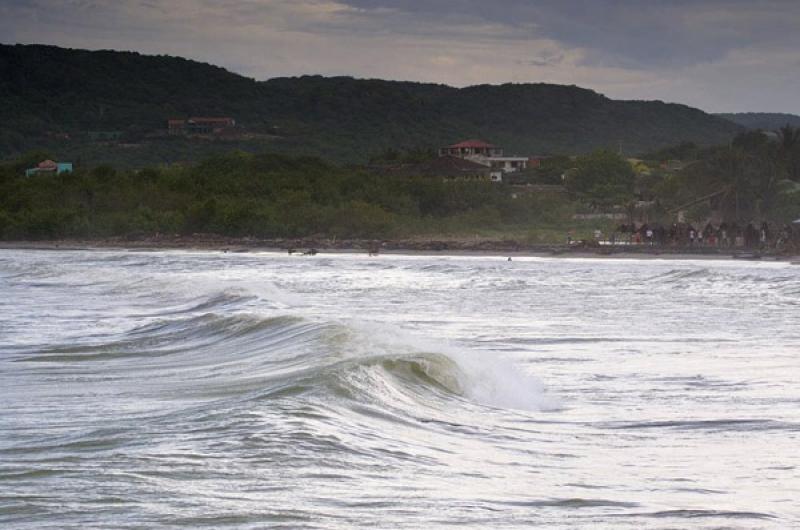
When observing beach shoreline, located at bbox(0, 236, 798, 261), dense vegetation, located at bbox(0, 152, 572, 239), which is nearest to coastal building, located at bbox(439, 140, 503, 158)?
dense vegetation, located at bbox(0, 152, 572, 239)

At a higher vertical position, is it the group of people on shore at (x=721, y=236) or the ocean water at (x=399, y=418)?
the group of people on shore at (x=721, y=236)

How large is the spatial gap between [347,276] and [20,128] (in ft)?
486

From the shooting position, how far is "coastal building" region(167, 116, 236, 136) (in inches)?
7244

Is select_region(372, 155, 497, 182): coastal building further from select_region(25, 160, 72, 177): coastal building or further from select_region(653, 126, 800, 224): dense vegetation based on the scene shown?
select_region(653, 126, 800, 224): dense vegetation

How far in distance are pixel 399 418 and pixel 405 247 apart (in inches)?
2385

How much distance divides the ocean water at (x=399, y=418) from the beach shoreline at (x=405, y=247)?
103ft

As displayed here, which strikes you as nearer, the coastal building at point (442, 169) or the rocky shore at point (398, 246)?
the rocky shore at point (398, 246)

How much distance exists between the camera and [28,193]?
9725 cm

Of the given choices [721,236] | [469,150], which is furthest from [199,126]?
[721,236]

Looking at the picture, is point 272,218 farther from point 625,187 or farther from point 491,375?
point 491,375

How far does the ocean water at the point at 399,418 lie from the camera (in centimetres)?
877

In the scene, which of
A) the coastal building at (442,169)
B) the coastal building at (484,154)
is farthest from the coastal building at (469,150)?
the coastal building at (442,169)

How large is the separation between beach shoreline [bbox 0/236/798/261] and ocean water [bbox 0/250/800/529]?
3128cm

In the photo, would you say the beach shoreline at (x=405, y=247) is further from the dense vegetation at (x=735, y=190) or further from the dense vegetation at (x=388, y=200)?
the dense vegetation at (x=735, y=190)
